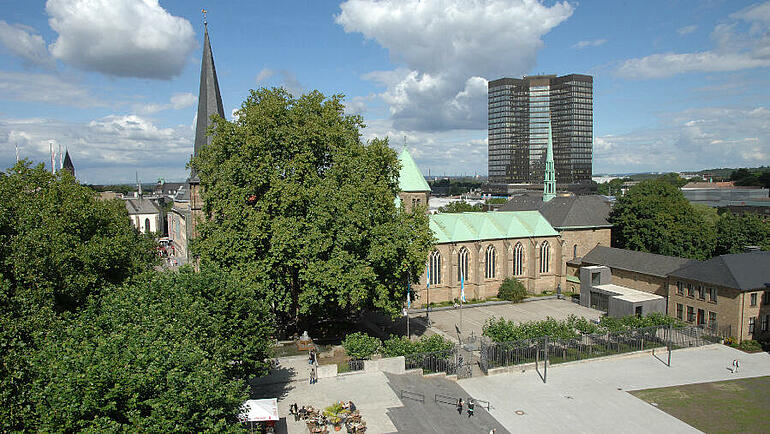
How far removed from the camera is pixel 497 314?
47156 mm

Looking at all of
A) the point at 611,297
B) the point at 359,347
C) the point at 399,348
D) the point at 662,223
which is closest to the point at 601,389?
the point at 399,348

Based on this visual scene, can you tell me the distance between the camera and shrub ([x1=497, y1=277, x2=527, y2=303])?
51469 millimetres

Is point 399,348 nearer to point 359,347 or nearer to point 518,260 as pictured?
point 359,347

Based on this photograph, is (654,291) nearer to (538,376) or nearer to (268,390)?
(538,376)

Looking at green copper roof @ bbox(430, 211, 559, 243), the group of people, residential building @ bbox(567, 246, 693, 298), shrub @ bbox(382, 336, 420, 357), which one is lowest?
the group of people

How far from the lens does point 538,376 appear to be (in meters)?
31.1

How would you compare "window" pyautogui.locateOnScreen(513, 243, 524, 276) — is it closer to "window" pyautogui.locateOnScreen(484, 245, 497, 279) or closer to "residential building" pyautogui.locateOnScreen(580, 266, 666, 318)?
"window" pyautogui.locateOnScreen(484, 245, 497, 279)

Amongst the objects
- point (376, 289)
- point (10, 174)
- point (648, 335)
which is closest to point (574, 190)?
point (648, 335)

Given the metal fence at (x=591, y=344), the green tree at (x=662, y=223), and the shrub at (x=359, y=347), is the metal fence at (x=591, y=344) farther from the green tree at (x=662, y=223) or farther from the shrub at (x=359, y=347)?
the green tree at (x=662, y=223)

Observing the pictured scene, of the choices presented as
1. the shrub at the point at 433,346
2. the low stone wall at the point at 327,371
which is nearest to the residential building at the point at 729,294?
the shrub at the point at 433,346

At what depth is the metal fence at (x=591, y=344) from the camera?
31.9 metres

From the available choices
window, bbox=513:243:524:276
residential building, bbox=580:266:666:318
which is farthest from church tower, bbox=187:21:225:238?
residential building, bbox=580:266:666:318

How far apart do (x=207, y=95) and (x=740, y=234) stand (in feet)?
185

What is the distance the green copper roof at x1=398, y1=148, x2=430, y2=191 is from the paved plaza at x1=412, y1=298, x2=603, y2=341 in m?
14.7
